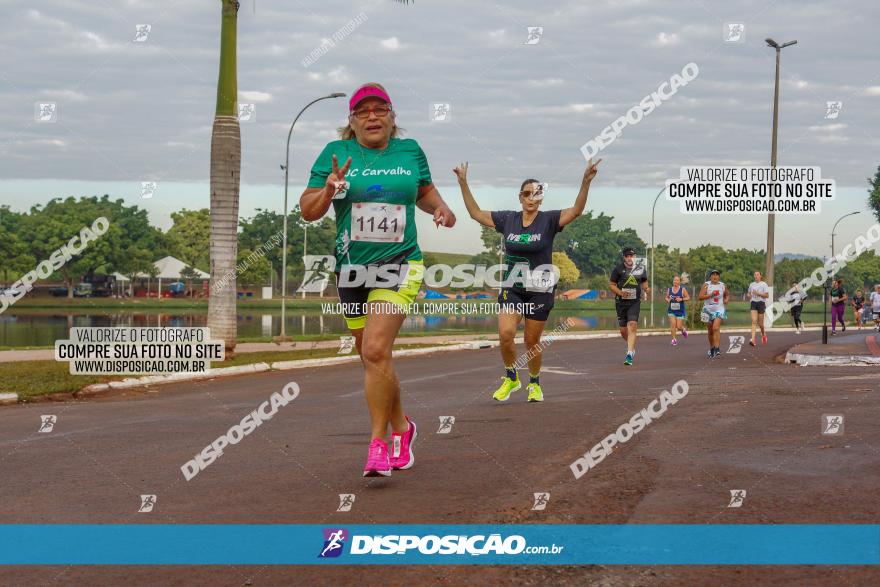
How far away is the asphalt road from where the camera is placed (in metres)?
4.04

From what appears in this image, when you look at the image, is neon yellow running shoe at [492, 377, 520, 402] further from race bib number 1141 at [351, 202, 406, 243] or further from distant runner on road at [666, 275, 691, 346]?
distant runner on road at [666, 275, 691, 346]

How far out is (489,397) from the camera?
11.5m

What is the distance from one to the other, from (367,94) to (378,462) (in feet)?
7.65

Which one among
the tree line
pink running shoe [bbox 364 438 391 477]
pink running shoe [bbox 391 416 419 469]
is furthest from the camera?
the tree line

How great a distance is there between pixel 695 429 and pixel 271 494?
→ 3.84 m

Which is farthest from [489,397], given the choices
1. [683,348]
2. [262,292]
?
[262,292]

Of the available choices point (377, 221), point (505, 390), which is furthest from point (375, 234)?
point (505, 390)

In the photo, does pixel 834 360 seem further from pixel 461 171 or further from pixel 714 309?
pixel 461 171

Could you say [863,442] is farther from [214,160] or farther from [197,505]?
[214,160]

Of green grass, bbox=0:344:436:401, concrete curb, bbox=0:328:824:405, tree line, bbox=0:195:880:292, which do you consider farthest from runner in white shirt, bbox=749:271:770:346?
tree line, bbox=0:195:880:292

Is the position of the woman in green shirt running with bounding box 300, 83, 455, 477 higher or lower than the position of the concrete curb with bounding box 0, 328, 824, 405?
higher

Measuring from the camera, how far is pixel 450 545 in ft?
14.3

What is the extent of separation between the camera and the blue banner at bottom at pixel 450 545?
4.14 meters

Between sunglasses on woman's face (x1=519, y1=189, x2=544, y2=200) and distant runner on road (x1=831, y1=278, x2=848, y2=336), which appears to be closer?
sunglasses on woman's face (x1=519, y1=189, x2=544, y2=200)
